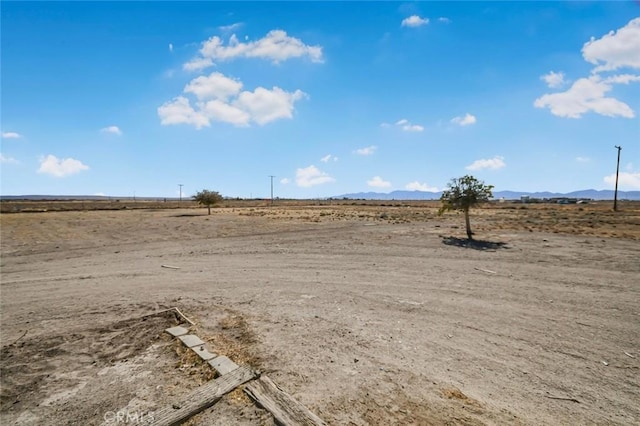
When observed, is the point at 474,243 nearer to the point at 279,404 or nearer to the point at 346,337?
the point at 346,337

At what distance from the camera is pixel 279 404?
4.07 meters

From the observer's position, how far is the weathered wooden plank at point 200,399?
3.85m

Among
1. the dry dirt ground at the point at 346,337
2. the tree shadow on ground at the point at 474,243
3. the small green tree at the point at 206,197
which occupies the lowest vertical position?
the dry dirt ground at the point at 346,337

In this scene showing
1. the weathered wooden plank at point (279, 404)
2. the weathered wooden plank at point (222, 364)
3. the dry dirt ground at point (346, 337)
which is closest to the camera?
the weathered wooden plank at point (279, 404)

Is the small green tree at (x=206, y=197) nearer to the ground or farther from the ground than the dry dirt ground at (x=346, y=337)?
farther from the ground

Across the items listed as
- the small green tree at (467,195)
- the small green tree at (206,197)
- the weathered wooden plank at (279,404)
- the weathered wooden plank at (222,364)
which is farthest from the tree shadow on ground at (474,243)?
the small green tree at (206,197)

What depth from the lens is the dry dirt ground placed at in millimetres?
4246

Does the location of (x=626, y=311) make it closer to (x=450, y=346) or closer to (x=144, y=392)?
(x=450, y=346)

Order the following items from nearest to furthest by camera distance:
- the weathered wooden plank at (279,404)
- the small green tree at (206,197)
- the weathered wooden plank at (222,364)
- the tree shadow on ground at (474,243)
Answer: the weathered wooden plank at (279,404), the weathered wooden plank at (222,364), the tree shadow on ground at (474,243), the small green tree at (206,197)

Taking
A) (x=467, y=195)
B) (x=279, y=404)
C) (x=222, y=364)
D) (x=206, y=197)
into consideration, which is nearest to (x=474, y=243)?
(x=467, y=195)

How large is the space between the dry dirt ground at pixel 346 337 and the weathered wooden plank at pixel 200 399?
13cm

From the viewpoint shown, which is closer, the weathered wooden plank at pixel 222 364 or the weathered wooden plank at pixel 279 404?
the weathered wooden plank at pixel 279 404

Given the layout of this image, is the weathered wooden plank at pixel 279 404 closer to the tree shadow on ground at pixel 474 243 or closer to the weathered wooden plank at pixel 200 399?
the weathered wooden plank at pixel 200 399

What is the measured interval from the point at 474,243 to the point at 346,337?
14.2 meters
